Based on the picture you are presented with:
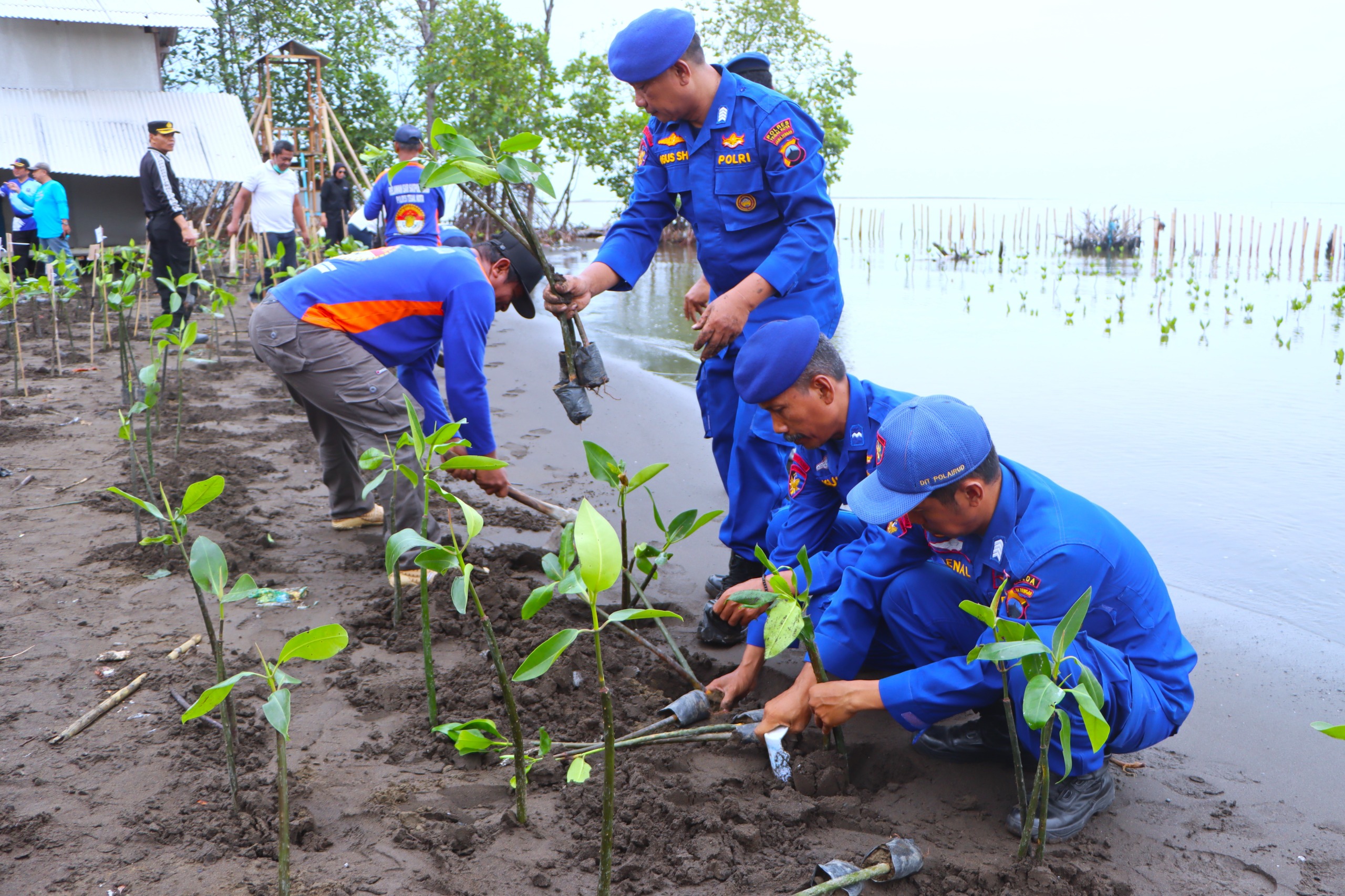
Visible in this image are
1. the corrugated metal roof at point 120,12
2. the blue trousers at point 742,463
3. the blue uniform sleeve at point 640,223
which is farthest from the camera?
the corrugated metal roof at point 120,12

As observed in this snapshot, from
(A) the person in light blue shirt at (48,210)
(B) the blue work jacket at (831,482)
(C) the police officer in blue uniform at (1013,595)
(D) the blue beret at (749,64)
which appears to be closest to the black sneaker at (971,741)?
(C) the police officer in blue uniform at (1013,595)

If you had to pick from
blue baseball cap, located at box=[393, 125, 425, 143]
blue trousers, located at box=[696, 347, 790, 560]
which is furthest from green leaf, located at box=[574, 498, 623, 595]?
blue baseball cap, located at box=[393, 125, 425, 143]

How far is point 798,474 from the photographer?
2.66 meters

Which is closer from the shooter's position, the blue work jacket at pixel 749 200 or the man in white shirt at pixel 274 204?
the blue work jacket at pixel 749 200

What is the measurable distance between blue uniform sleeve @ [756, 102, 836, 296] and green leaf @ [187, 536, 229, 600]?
1749mm

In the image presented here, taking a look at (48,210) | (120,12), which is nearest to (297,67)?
(120,12)

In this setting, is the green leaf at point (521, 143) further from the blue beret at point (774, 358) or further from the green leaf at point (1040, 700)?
the green leaf at point (1040, 700)

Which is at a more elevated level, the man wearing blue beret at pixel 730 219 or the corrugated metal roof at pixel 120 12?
the corrugated metal roof at pixel 120 12

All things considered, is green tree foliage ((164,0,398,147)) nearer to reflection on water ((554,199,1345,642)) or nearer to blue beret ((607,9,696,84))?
reflection on water ((554,199,1345,642))

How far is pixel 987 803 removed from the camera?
2.17 metres

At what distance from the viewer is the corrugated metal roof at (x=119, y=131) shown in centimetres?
1330

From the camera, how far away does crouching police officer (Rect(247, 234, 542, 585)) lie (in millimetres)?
3129

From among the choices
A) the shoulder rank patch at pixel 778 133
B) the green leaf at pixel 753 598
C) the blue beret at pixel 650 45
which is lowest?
the green leaf at pixel 753 598

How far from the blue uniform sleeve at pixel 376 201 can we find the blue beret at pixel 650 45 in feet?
16.2
